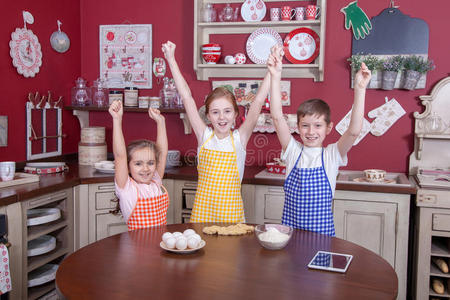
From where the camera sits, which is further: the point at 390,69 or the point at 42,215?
the point at 390,69

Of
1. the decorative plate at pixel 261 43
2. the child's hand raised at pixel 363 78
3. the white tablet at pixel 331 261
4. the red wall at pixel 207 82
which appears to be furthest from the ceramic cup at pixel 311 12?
the white tablet at pixel 331 261

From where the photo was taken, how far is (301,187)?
2.11 m

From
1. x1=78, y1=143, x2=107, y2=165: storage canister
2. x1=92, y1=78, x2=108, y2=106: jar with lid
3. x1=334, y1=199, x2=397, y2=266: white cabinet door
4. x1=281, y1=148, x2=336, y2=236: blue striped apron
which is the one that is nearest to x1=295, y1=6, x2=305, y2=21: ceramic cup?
x1=334, y1=199, x2=397, y2=266: white cabinet door

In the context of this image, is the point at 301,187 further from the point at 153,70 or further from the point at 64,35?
the point at 64,35

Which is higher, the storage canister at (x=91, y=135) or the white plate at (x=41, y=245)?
the storage canister at (x=91, y=135)

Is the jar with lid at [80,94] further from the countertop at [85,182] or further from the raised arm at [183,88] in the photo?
the raised arm at [183,88]

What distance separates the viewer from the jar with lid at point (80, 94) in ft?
12.1

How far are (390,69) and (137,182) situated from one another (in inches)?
77.3

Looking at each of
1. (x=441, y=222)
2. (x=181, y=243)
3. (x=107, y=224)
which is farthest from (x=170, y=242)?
(x=441, y=222)

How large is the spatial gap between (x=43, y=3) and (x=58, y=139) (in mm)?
1014

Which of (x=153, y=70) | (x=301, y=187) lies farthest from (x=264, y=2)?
(x=301, y=187)

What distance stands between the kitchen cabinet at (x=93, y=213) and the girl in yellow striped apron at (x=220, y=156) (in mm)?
945

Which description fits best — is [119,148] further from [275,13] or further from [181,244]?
[275,13]

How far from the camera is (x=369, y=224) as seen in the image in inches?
112
